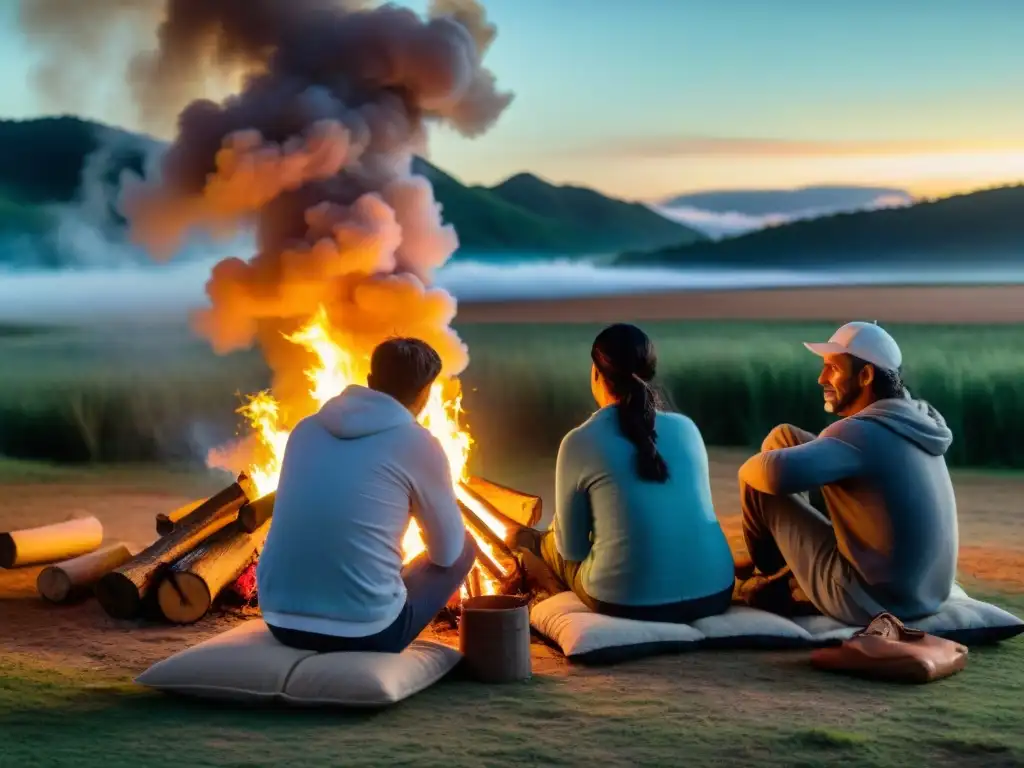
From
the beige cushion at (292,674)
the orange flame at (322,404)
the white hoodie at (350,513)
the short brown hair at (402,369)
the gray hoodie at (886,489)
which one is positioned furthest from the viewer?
the orange flame at (322,404)

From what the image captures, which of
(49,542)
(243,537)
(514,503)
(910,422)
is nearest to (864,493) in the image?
(910,422)

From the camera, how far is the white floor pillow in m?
6.10

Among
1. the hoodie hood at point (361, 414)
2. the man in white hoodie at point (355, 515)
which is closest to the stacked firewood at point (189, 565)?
the man in white hoodie at point (355, 515)

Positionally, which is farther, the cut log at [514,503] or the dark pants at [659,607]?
the cut log at [514,503]

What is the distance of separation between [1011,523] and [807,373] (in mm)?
10450

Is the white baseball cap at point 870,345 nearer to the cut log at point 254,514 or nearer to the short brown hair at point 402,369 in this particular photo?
the short brown hair at point 402,369

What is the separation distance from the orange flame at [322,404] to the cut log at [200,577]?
0.72 m

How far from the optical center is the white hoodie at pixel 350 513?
212 inches

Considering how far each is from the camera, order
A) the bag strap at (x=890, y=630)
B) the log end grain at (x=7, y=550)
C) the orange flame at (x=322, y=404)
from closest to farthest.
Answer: the bag strap at (x=890, y=630)
the orange flame at (x=322, y=404)
the log end grain at (x=7, y=550)

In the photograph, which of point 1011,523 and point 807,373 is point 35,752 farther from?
point 807,373

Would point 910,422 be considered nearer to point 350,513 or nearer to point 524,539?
point 524,539

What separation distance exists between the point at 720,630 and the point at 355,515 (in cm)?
200

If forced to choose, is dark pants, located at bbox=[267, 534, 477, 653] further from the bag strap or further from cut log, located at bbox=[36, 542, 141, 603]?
cut log, located at bbox=[36, 542, 141, 603]

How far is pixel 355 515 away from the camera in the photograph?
17.6 ft
